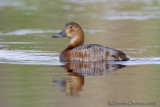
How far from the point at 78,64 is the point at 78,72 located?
1.05 metres

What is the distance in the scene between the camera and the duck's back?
9.88m

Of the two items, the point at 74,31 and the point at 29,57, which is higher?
the point at 74,31

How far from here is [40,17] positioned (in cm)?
1914

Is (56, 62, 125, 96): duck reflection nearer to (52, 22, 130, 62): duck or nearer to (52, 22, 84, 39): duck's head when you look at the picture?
(52, 22, 130, 62): duck

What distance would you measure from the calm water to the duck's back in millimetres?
182

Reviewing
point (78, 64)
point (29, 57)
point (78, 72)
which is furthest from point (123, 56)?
point (29, 57)

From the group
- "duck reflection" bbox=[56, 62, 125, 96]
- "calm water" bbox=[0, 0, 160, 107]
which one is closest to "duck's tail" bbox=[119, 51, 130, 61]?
"calm water" bbox=[0, 0, 160, 107]

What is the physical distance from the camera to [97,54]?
9.92 meters

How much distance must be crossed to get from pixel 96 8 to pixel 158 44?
1026 cm

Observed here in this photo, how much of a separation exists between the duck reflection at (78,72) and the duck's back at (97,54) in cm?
27

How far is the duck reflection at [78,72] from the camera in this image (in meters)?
7.36

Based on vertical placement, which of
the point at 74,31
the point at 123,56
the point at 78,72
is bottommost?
the point at 78,72

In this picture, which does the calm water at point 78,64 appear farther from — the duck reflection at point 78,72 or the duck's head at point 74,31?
the duck's head at point 74,31

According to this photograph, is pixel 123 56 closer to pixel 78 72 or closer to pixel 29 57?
pixel 78 72
